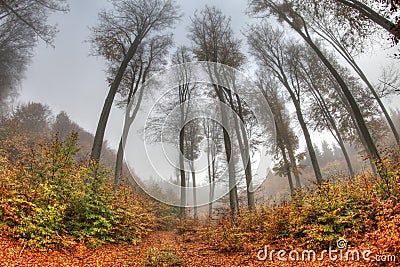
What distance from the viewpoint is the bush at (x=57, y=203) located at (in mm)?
4742

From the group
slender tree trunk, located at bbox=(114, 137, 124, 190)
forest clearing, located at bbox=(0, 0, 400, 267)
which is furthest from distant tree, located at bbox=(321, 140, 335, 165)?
slender tree trunk, located at bbox=(114, 137, 124, 190)

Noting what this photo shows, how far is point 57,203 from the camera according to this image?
546 cm

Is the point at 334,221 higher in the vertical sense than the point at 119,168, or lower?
lower

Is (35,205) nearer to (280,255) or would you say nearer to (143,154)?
(143,154)

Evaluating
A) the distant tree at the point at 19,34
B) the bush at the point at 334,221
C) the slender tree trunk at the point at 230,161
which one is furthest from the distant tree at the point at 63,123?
the bush at the point at 334,221

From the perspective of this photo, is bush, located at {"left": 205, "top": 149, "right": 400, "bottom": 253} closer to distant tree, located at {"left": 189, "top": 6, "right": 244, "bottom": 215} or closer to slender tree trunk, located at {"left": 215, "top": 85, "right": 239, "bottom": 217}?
slender tree trunk, located at {"left": 215, "top": 85, "right": 239, "bottom": 217}

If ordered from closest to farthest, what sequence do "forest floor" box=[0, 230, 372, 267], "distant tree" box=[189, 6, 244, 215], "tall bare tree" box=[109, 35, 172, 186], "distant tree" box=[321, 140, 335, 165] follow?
"forest floor" box=[0, 230, 372, 267]
"distant tree" box=[189, 6, 244, 215]
"tall bare tree" box=[109, 35, 172, 186]
"distant tree" box=[321, 140, 335, 165]

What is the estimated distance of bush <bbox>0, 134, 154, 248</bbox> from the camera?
474cm

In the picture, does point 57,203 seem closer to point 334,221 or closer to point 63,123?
point 334,221

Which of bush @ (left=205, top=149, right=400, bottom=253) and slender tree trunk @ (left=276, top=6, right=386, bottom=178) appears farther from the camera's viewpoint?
slender tree trunk @ (left=276, top=6, right=386, bottom=178)

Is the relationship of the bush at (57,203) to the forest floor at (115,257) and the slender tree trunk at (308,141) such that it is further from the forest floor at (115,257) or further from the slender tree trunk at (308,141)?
the slender tree trunk at (308,141)

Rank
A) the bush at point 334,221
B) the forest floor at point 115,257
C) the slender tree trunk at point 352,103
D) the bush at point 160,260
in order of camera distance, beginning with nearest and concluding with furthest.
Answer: the bush at point 334,221 < the forest floor at point 115,257 < the bush at point 160,260 < the slender tree trunk at point 352,103

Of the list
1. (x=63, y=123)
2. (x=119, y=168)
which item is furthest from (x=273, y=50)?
(x=63, y=123)

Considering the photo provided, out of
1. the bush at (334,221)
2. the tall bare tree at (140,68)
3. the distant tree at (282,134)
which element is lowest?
the bush at (334,221)
